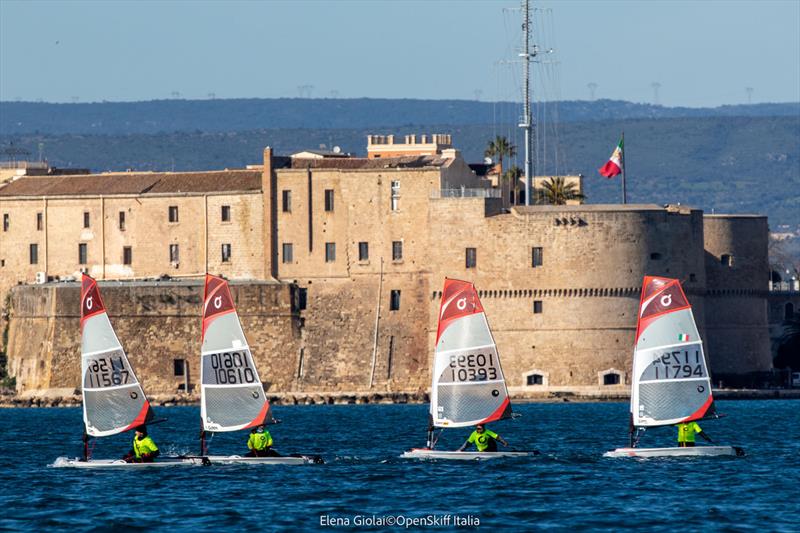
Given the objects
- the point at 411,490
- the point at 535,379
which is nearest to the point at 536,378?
the point at 535,379

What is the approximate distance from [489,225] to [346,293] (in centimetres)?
678

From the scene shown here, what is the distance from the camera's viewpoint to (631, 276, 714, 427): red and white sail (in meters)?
50.8

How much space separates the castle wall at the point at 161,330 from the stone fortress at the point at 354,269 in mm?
55

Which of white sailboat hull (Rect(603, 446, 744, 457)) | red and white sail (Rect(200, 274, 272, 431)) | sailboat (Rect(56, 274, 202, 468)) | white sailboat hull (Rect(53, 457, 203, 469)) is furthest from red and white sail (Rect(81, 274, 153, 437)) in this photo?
white sailboat hull (Rect(603, 446, 744, 457))

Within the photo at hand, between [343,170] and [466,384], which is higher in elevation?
[343,170]

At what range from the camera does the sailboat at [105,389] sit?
5053 centimetres

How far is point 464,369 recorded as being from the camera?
171 feet

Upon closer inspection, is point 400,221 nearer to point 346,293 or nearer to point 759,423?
point 346,293

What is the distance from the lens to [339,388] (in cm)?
8750

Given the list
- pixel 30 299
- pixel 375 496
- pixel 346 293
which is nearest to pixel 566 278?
pixel 346 293

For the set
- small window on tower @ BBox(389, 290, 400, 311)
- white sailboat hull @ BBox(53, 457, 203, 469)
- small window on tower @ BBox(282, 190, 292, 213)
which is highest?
small window on tower @ BBox(282, 190, 292, 213)

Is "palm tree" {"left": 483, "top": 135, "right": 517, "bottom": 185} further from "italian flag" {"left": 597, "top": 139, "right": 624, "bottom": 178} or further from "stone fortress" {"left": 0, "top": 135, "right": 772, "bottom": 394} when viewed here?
"italian flag" {"left": 597, "top": 139, "right": 624, "bottom": 178}

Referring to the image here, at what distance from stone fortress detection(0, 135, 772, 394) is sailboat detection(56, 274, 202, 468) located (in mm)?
34860

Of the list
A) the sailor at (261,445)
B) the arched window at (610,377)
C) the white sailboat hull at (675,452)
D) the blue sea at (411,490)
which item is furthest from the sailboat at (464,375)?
the arched window at (610,377)
